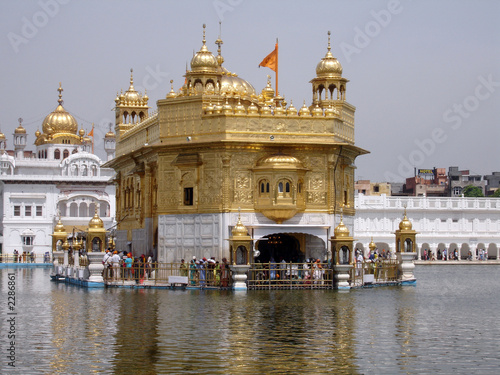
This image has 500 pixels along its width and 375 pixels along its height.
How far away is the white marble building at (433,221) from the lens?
7919cm

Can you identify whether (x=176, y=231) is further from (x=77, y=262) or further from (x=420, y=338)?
(x=420, y=338)

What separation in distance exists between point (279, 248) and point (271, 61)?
7.68 metres

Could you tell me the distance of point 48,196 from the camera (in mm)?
80375

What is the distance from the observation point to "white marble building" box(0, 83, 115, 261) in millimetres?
78938

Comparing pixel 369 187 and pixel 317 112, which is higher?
pixel 369 187

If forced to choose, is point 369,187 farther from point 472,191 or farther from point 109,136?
point 109,136

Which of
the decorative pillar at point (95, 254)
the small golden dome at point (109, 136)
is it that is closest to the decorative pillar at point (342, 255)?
the decorative pillar at point (95, 254)

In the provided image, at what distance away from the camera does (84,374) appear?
14.3 meters

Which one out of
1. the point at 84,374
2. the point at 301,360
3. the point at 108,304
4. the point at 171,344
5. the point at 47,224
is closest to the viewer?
the point at 84,374

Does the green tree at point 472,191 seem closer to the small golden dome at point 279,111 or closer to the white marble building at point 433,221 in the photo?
the white marble building at point 433,221

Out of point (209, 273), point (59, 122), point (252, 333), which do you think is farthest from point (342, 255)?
point (59, 122)

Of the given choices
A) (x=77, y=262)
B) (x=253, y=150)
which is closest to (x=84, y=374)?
(x=253, y=150)

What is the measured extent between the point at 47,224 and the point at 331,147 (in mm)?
49082

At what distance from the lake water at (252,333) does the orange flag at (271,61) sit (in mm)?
12610
